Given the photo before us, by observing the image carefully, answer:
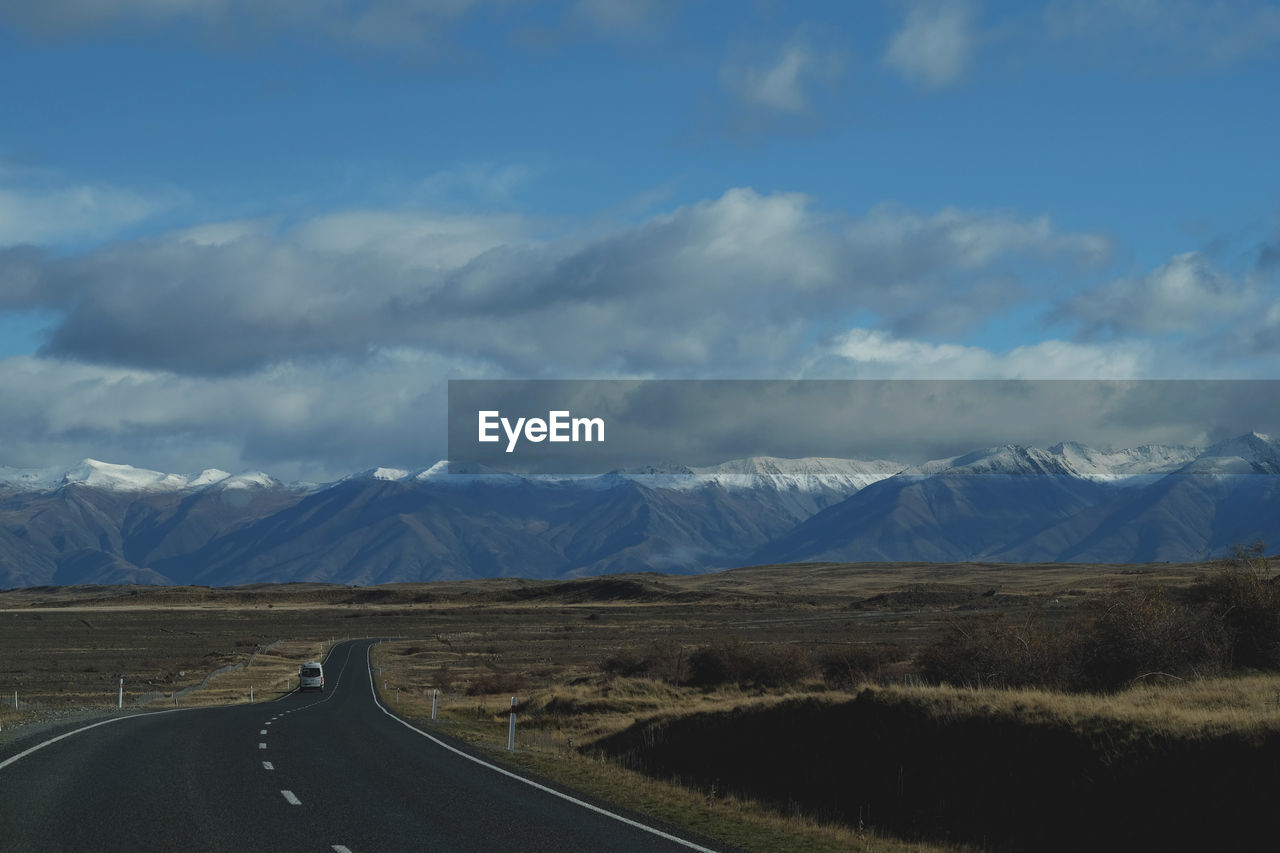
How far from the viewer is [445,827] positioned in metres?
16.1

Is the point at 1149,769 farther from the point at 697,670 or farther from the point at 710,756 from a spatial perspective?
the point at 697,670

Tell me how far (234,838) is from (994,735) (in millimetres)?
12162

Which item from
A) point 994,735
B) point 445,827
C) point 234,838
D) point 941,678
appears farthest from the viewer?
point 941,678

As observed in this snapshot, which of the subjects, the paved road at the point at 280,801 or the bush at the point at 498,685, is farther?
the bush at the point at 498,685

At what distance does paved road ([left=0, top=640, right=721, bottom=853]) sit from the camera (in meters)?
15.0

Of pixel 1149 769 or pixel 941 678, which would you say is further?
pixel 941 678

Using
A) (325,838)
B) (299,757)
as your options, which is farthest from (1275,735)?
(299,757)

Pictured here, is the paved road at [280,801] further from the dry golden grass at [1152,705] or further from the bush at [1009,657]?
the bush at [1009,657]

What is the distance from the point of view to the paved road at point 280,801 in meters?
15.0

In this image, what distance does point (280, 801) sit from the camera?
59.5ft

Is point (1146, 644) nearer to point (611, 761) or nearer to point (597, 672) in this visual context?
point (611, 761)

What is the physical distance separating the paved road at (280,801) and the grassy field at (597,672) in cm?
201

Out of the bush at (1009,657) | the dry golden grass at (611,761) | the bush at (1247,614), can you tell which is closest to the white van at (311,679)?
the dry golden grass at (611,761)

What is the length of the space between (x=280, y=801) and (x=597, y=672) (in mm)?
46044
